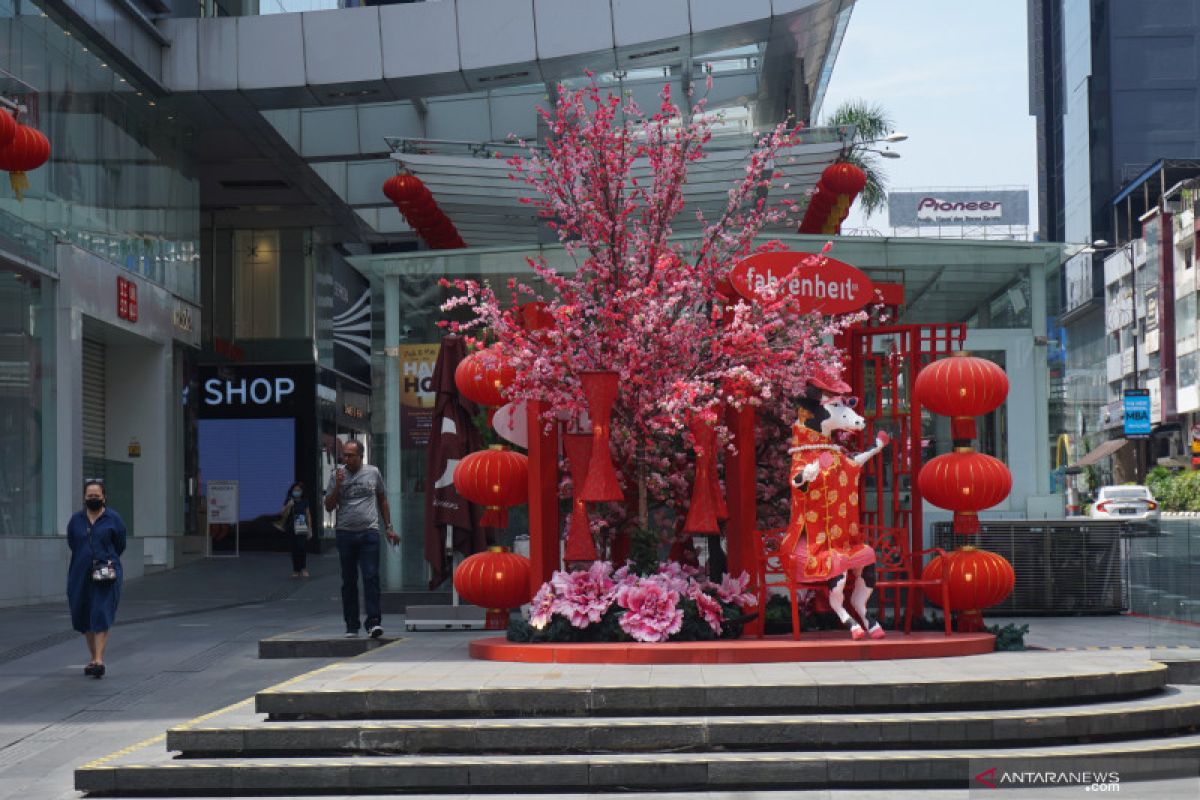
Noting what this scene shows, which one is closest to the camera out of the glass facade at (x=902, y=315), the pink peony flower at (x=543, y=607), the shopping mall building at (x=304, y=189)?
the pink peony flower at (x=543, y=607)

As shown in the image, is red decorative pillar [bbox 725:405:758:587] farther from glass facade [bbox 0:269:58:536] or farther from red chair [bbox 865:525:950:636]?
glass facade [bbox 0:269:58:536]

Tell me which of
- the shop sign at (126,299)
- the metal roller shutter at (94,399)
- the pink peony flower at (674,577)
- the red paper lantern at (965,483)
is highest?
the shop sign at (126,299)

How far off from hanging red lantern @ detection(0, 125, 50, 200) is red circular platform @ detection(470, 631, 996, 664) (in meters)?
6.39

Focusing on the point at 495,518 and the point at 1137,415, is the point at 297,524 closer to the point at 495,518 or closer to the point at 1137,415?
the point at 495,518

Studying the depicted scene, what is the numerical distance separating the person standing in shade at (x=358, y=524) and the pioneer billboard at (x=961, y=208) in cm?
5330

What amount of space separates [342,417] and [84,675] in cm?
2722

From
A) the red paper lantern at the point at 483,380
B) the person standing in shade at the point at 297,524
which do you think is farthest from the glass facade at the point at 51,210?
the red paper lantern at the point at 483,380

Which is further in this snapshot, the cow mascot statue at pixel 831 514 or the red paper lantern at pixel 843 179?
the red paper lantern at pixel 843 179

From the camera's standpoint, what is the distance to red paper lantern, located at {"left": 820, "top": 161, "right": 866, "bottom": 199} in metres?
20.4

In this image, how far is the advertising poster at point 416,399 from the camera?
17.8 meters

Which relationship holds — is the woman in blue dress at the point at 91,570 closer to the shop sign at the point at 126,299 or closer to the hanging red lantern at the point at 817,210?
the hanging red lantern at the point at 817,210

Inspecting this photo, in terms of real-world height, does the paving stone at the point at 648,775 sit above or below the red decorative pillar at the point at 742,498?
below

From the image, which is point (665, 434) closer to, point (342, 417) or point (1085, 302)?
point (342, 417)

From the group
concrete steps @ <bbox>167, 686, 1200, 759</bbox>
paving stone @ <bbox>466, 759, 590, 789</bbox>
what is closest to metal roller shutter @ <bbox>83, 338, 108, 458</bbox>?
concrete steps @ <bbox>167, 686, 1200, 759</bbox>
